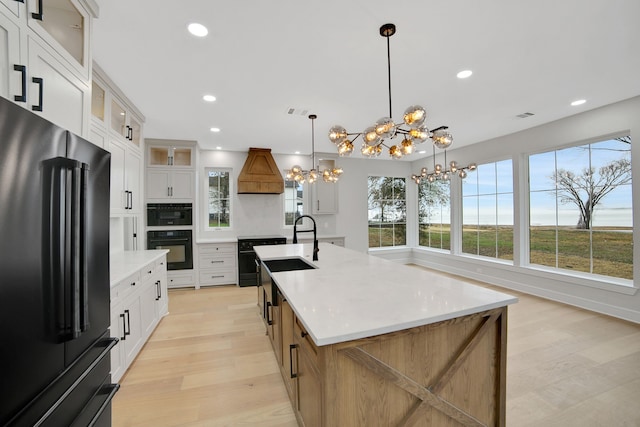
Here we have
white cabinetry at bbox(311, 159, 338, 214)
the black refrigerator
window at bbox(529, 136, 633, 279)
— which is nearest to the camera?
the black refrigerator

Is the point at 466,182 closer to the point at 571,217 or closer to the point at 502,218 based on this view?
the point at 502,218

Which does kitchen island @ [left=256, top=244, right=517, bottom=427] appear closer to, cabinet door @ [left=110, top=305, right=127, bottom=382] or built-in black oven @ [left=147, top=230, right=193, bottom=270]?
cabinet door @ [left=110, top=305, right=127, bottom=382]

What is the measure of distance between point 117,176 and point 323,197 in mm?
3921

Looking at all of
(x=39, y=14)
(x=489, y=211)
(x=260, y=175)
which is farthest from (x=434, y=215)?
(x=39, y=14)

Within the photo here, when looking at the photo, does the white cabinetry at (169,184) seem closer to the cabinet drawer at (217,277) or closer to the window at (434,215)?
the cabinet drawer at (217,277)

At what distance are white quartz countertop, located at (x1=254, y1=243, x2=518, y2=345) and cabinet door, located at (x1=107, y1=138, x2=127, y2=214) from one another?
7.17 feet

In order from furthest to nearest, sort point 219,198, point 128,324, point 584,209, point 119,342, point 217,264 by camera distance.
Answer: point 219,198, point 217,264, point 584,209, point 128,324, point 119,342

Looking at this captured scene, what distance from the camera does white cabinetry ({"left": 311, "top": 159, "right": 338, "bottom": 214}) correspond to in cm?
597

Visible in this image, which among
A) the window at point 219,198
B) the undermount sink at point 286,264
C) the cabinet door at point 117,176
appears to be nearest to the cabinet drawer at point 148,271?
the cabinet door at point 117,176

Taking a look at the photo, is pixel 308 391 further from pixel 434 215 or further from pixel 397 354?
pixel 434 215

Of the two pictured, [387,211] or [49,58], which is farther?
[387,211]

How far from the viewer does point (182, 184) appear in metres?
4.88

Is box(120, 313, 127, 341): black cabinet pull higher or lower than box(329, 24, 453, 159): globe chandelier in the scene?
lower

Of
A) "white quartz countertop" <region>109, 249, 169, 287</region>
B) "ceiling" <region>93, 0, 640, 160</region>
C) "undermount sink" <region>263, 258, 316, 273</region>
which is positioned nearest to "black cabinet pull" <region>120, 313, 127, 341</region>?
"white quartz countertop" <region>109, 249, 169, 287</region>
